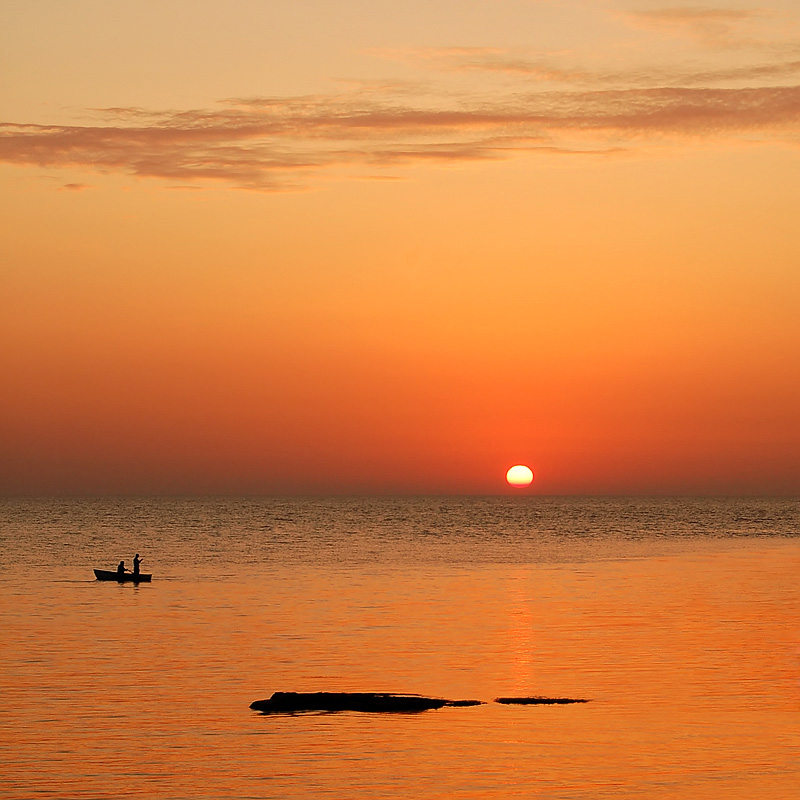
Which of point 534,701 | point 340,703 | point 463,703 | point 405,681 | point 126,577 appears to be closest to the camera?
point 340,703

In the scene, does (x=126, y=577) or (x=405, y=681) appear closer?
(x=405, y=681)

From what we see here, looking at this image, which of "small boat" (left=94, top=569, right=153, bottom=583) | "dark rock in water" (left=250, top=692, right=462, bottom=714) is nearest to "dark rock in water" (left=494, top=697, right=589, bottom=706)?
"dark rock in water" (left=250, top=692, right=462, bottom=714)

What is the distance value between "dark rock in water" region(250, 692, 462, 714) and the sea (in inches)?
15.7

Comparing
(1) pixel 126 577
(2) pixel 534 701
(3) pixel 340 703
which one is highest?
(1) pixel 126 577

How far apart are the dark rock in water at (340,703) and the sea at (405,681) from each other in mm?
399

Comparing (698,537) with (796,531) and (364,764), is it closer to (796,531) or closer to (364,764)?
(796,531)

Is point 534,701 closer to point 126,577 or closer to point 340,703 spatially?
point 340,703

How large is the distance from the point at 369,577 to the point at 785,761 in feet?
166

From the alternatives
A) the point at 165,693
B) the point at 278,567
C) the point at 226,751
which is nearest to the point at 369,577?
the point at 278,567

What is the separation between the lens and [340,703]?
1284 inches

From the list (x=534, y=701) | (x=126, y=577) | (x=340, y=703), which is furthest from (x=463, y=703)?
(x=126, y=577)

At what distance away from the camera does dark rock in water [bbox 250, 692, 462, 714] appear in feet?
106

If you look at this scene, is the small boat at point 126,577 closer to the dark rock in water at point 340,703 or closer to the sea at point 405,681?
the sea at point 405,681

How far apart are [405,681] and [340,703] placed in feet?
15.6
